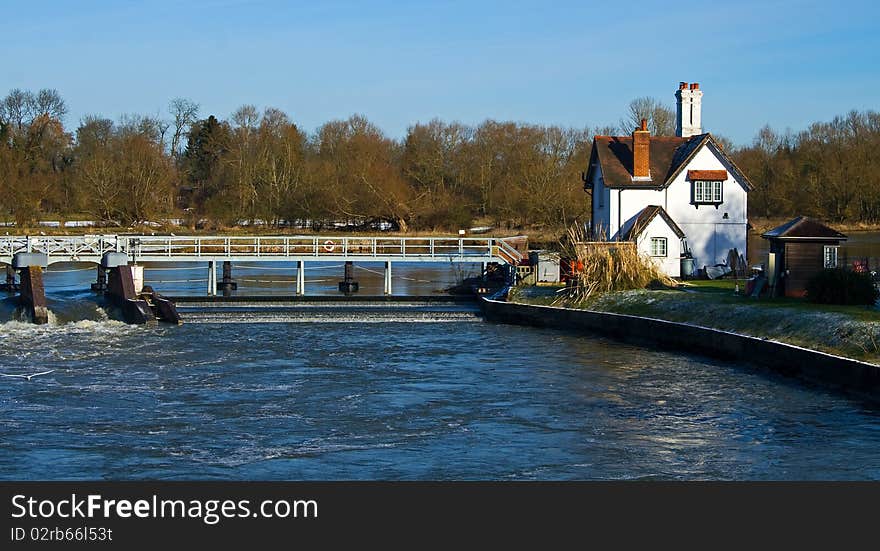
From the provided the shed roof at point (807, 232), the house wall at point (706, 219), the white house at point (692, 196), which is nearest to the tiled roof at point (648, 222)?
the white house at point (692, 196)

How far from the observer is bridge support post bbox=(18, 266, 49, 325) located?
117 ft

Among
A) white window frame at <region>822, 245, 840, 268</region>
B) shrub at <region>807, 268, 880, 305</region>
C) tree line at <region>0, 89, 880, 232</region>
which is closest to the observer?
shrub at <region>807, 268, 880, 305</region>

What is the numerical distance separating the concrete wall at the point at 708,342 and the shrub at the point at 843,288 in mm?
3251

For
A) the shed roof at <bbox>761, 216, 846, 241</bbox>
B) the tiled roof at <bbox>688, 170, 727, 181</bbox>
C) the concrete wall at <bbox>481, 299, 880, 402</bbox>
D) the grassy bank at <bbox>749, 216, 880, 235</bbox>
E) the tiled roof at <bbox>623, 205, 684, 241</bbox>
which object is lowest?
the concrete wall at <bbox>481, 299, 880, 402</bbox>

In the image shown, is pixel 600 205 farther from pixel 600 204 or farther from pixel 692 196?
pixel 692 196

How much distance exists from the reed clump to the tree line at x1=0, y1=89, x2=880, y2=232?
39030mm

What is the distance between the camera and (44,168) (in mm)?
104750

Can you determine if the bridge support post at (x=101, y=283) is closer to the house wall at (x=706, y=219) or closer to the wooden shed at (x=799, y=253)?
the house wall at (x=706, y=219)

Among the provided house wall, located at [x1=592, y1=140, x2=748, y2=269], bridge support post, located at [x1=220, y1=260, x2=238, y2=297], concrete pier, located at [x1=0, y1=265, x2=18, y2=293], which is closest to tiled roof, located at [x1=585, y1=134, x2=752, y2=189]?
house wall, located at [x1=592, y1=140, x2=748, y2=269]

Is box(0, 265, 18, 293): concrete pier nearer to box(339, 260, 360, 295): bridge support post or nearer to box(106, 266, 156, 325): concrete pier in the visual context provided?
box(106, 266, 156, 325): concrete pier

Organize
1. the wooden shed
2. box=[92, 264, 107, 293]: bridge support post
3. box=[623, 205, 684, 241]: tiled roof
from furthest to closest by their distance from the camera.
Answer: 1. box=[623, 205, 684, 241]: tiled roof
2. box=[92, 264, 107, 293]: bridge support post
3. the wooden shed

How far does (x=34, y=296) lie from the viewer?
36.2m

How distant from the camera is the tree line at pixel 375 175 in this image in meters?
88.2
